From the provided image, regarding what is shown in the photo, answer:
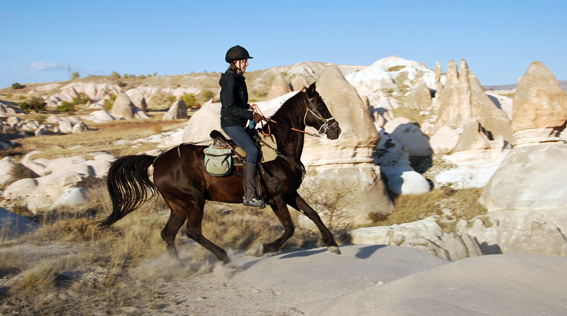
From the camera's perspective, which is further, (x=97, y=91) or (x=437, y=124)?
(x=97, y=91)

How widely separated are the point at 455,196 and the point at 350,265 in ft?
30.8

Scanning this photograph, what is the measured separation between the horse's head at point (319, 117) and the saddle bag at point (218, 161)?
123 centimetres

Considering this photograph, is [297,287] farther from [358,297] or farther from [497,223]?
[497,223]

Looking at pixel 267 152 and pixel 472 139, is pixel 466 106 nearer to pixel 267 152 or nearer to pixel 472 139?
pixel 472 139

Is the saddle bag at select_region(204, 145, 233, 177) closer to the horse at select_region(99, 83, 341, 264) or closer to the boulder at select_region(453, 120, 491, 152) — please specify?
the horse at select_region(99, 83, 341, 264)

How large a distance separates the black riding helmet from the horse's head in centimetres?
99

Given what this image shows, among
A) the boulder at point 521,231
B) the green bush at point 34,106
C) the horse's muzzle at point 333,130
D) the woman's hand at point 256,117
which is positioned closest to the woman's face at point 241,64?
the woman's hand at point 256,117

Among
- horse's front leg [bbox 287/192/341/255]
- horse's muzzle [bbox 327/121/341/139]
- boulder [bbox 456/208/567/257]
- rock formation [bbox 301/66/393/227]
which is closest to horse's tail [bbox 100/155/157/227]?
horse's front leg [bbox 287/192/341/255]

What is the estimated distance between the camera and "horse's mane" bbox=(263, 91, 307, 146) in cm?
563

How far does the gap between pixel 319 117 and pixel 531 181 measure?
299 inches

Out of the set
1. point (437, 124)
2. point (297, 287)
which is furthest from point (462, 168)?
point (297, 287)

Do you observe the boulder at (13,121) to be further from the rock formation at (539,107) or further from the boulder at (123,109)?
the rock formation at (539,107)

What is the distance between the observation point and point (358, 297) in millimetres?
3770

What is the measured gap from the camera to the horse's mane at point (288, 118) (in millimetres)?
5633
